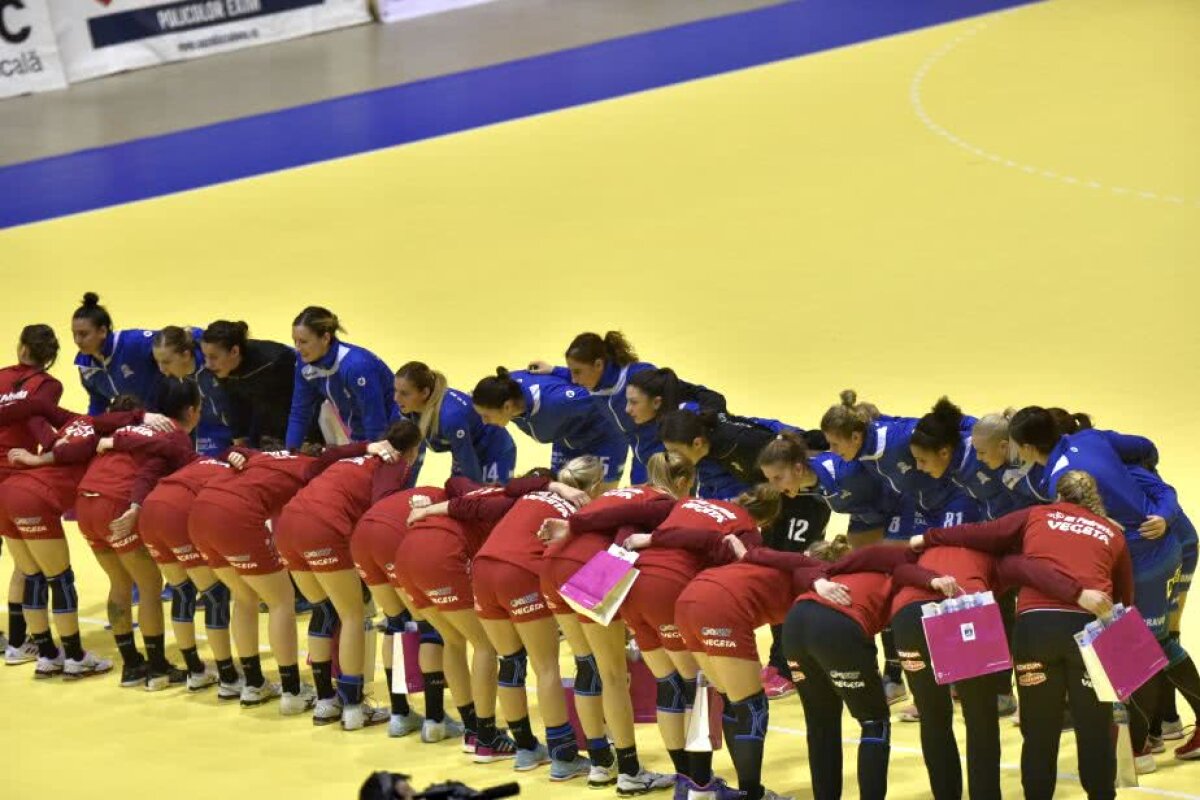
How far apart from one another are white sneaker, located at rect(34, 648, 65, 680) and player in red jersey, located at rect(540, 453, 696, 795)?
396 cm

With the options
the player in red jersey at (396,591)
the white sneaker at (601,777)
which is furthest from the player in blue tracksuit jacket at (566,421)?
the white sneaker at (601,777)

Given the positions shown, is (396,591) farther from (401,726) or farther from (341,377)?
(341,377)

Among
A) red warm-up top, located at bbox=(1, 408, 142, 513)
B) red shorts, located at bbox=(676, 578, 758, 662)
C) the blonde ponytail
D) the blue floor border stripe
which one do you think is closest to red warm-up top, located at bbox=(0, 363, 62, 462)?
red warm-up top, located at bbox=(1, 408, 142, 513)

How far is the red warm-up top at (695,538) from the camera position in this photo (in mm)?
8969

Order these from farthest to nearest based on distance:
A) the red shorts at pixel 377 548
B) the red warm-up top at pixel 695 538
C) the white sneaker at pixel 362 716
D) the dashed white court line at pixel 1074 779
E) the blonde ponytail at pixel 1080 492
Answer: the white sneaker at pixel 362 716
the red shorts at pixel 377 548
the red warm-up top at pixel 695 538
the dashed white court line at pixel 1074 779
the blonde ponytail at pixel 1080 492

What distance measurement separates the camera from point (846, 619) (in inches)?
329

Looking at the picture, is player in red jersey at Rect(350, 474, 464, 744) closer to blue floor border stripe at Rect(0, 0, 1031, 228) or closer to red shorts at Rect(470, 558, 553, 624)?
red shorts at Rect(470, 558, 553, 624)

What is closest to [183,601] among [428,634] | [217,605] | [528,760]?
[217,605]

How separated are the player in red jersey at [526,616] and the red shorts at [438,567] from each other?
0.48 feet

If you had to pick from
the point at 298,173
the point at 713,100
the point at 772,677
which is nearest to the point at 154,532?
the point at 772,677

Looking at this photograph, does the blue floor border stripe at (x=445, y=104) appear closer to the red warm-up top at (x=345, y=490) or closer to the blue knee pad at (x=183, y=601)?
the blue knee pad at (x=183, y=601)

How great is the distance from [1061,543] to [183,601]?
17.1 feet

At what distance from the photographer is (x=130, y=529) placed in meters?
11.1

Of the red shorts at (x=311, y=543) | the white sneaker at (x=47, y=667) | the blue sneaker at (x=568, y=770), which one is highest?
the red shorts at (x=311, y=543)
